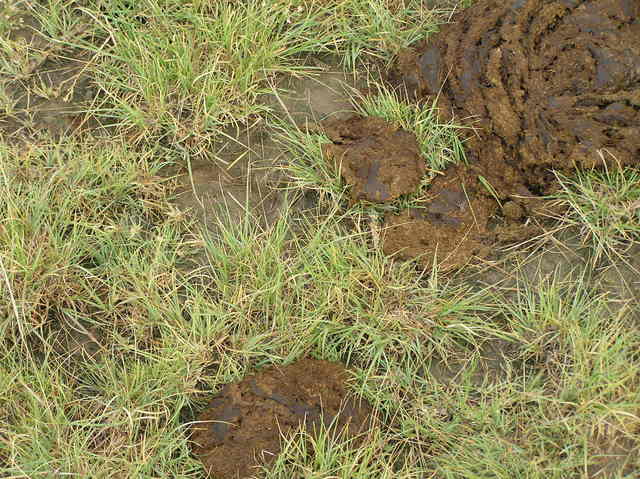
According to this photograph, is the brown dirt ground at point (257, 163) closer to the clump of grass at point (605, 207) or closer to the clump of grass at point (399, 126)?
the clump of grass at point (399, 126)

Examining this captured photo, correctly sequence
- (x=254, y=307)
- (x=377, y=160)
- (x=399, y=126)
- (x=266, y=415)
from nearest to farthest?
(x=266, y=415)
(x=254, y=307)
(x=377, y=160)
(x=399, y=126)

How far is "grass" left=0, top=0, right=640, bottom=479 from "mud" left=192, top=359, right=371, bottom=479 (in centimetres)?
6

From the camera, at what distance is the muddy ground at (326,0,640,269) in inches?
105

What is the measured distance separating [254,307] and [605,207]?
1.24 meters

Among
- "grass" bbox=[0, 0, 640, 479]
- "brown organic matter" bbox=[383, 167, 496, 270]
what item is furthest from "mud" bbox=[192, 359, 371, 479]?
"brown organic matter" bbox=[383, 167, 496, 270]

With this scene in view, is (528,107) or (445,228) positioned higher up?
(528,107)

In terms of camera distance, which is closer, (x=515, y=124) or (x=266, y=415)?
(x=266, y=415)

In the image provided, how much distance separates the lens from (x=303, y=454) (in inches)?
93.0

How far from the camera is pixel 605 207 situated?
104 inches

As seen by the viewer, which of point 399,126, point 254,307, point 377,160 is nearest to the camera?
point 254,307

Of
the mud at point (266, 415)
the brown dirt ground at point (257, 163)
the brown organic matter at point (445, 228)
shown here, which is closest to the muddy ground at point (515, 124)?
the brown organic matter at point (445, 228)

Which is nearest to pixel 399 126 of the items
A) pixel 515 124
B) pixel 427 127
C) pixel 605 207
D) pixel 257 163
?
pixel 427 127

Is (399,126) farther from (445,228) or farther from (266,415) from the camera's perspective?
(266,415)

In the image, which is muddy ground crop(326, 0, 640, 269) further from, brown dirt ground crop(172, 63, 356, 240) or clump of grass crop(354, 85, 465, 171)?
brown dirt ground crop(172, 63, 356, 240)
